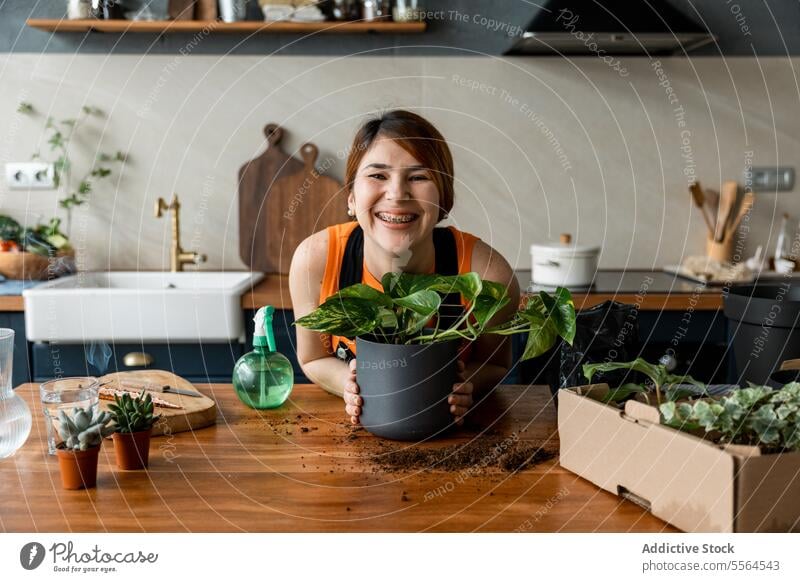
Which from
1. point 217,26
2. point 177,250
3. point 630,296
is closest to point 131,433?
point 630,296

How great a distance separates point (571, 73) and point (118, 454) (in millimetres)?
2259

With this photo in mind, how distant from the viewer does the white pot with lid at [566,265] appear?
2.44m

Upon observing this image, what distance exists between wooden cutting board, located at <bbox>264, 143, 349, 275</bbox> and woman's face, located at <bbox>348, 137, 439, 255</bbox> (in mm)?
1284

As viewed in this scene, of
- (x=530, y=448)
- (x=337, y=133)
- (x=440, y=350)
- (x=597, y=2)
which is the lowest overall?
(x=530, y=448)

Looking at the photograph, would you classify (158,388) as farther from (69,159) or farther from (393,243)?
(69,159)

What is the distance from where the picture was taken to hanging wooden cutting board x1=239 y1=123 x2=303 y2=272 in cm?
275

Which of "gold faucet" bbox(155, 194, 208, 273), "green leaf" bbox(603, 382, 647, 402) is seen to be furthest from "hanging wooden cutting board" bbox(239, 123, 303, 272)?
"green leaf" bbox(603, 382, 647, 402)

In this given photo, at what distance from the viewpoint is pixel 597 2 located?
246 cm

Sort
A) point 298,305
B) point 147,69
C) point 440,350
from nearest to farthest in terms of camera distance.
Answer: point 440,350
point 298,305
point 147,69

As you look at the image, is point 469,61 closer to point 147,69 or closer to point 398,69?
point 398,69

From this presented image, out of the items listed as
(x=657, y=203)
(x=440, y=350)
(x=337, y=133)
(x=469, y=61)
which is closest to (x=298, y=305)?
(x=440, y=350)

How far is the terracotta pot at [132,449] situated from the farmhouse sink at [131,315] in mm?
1259

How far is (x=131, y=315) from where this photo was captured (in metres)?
2.25

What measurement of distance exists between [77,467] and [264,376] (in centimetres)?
38
